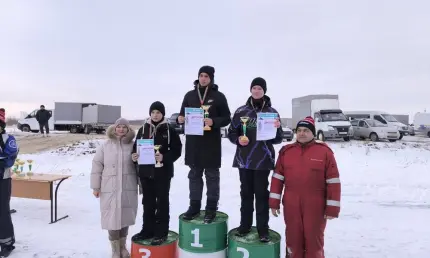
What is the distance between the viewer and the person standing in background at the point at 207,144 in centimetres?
385

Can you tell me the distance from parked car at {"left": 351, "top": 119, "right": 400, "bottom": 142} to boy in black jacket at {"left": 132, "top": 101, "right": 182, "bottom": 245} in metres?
16.8

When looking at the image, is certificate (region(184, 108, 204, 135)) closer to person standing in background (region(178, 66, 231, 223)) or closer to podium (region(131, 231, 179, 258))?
person standing in background (region(178, 66, 231, 223))

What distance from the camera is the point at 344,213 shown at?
653cm

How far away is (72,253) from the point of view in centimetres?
448

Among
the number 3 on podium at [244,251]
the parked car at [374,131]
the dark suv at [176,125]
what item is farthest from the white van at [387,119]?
the number 3 on podium at [244,251]

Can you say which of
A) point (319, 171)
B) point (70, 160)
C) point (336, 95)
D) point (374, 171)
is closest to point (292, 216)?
point (319, 171)

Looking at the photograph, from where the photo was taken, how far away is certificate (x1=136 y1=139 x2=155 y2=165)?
371 centimetres

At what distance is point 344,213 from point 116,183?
188 inches

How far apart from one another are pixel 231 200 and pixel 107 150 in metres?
4.07

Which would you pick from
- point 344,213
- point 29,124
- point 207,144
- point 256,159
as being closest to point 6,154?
point 207,144

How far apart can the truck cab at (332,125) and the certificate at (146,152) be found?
13781 millimetres

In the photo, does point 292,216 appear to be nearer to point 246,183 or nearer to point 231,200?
point 246,183

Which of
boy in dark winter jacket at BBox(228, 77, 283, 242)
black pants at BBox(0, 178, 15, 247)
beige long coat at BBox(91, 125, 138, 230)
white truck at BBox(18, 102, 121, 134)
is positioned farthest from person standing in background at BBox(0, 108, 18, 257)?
white truck at BBox(18, 102, 121, 134)

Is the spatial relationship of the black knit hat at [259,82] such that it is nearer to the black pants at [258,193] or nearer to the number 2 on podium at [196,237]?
the black pants at [258,193]
